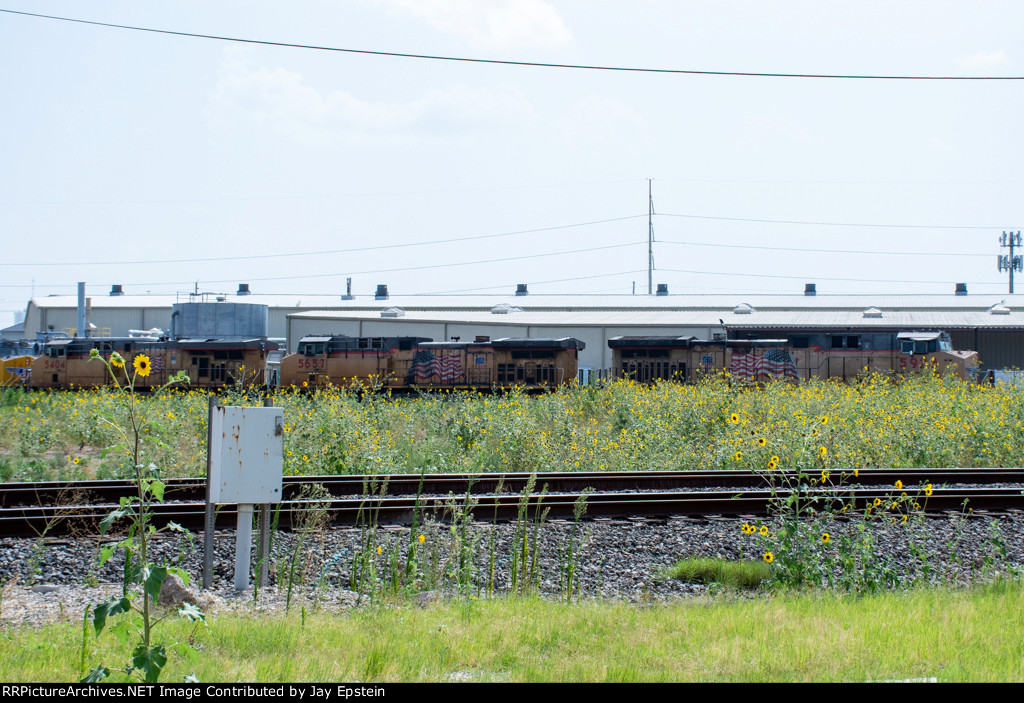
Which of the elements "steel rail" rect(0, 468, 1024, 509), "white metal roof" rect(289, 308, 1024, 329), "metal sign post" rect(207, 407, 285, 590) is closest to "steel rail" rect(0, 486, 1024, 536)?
"steel rail" rect(0, 468, 1024, 509)

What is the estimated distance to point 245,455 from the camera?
609cm

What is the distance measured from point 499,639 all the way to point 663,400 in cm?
1341

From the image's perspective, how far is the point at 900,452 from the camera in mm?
12992

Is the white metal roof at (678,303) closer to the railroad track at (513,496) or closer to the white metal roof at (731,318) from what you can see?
the white metal roof at (731,318)

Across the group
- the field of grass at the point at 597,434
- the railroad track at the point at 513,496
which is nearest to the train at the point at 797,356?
the field of grass at the point at 597,434

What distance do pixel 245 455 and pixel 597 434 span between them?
9154mm

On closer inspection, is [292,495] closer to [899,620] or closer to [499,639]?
[499,639]

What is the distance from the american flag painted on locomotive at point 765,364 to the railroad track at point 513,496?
1685cm

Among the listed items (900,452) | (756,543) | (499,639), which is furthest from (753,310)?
(499,639)

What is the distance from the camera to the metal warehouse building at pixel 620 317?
135ft

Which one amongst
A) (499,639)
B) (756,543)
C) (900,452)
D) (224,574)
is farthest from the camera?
(900,452)

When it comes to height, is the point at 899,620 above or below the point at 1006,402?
below

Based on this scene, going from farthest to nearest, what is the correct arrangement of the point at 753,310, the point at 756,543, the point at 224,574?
the point at 753,310 < the point at 756,543 < the point at 224,574

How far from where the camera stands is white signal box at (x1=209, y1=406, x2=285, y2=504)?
6.02 m
